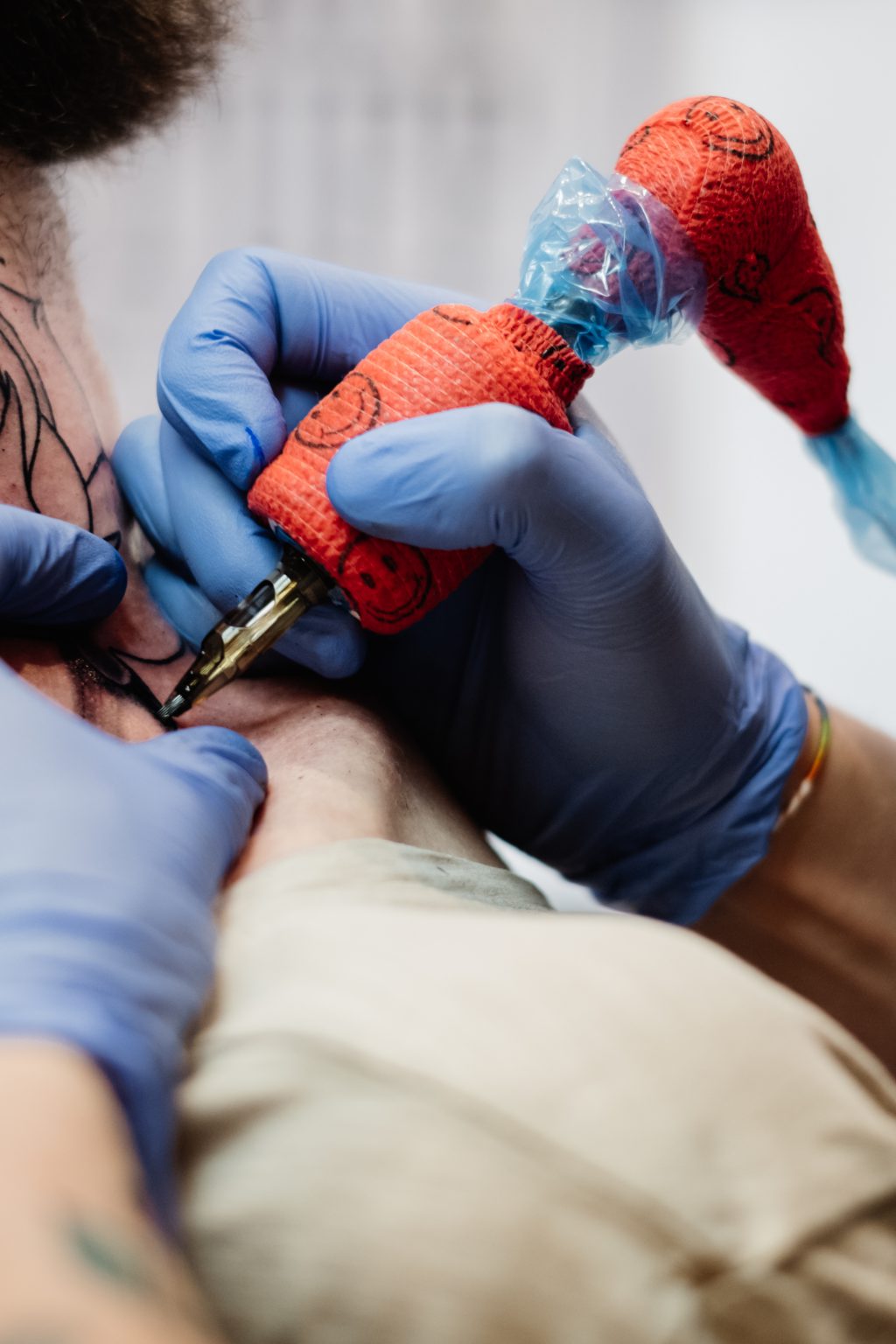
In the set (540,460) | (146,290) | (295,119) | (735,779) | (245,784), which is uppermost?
(295,119)

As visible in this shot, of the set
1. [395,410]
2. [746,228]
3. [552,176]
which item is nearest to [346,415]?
[395,410]

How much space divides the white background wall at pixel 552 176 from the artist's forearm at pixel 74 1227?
1451 millimetres

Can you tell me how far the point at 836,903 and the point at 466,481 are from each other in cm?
71

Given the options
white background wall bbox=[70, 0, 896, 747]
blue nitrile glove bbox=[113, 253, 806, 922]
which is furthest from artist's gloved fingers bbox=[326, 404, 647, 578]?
white background wall bbox=[70, 0, 896, 747]

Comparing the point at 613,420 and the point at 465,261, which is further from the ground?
the point at 465,261

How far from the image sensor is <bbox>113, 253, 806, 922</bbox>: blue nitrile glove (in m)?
0.79

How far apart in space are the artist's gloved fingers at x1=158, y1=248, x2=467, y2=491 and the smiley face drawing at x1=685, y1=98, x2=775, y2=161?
32 centimetres

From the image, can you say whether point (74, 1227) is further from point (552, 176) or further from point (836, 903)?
point (552, 176)

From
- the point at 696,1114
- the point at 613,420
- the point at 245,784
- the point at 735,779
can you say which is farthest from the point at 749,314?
the point at 613,420

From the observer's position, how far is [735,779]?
1.09 meters

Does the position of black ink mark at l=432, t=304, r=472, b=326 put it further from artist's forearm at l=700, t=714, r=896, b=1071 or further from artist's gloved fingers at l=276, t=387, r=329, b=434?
artist's forearm at l=700, t=714, r=896, b=1071

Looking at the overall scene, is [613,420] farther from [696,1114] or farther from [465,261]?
[696,1114]

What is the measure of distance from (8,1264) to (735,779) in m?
0.86

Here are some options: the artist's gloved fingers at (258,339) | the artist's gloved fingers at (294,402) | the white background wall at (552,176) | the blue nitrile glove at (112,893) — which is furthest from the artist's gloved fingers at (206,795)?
the white background wall at (552,176)
